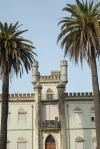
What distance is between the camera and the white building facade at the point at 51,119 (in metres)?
41.4

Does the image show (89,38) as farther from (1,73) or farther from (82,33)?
(1,73)

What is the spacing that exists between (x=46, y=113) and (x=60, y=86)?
14.6ft

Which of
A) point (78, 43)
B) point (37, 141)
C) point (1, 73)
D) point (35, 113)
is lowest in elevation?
point (37, 141)

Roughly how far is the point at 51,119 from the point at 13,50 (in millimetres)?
18993

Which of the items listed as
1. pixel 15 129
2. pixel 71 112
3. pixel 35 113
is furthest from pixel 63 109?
pixel 15 129

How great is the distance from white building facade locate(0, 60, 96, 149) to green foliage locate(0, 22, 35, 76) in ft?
52.1

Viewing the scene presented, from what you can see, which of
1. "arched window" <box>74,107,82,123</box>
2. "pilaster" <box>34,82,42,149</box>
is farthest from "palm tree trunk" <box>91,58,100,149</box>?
"pilaster" <box>34,82,42,149</box>

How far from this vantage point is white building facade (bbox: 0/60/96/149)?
41.4 meters

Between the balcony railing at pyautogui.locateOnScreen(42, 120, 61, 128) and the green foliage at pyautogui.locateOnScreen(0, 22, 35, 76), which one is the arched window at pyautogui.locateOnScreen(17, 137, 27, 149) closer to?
the balcony railing at pyautogui.locateOnScreen(42, 120, 61, 128)

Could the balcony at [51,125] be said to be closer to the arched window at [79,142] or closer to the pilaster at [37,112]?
the pilaster at [37,112]

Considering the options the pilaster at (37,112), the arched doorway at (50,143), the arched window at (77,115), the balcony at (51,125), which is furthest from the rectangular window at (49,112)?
the arched doorway at (50,143)

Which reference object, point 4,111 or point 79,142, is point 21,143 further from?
point 4,111

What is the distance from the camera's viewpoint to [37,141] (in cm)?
4103

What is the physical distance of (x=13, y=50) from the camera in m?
26.1
